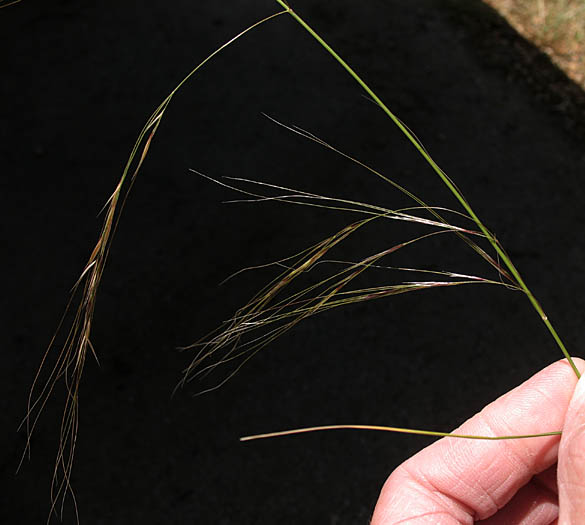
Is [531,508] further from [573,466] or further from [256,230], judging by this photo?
[256,230]

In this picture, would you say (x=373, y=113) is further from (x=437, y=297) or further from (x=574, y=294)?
(x=574, y=294)

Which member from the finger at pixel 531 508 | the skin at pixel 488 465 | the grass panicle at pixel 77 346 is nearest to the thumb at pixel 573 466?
the skin at pixel 488 465

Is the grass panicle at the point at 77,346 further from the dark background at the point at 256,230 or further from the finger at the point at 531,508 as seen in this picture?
the finger at the point at 531,508

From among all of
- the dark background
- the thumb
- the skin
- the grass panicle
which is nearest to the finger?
the skin

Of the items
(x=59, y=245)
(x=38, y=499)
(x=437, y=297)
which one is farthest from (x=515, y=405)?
(x=59, y=245)

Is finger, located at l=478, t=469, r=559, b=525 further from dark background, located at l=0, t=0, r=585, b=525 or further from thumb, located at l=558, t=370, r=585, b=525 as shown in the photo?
dark background, located at l=0, t=0, r=585, b=525
